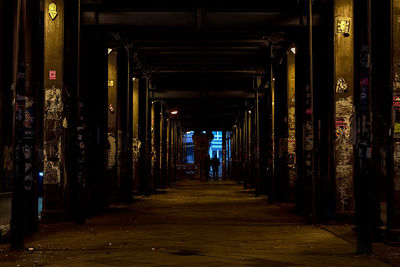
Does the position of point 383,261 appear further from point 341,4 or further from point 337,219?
point 341,4

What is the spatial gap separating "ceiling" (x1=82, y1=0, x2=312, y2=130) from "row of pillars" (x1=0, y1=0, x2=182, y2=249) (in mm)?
836

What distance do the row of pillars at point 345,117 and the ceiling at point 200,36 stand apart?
0.86 meters

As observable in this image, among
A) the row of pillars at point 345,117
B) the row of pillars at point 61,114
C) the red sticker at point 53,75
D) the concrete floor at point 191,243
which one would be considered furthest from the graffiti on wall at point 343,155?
the red sticker at point 53,75

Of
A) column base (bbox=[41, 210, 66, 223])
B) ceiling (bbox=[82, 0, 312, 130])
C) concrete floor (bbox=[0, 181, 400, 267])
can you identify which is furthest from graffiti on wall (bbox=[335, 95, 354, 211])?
column base (bbox=[41, 210, 66, 223])

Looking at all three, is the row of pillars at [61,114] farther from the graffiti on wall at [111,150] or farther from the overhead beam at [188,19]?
the overhead beam at [188,19]

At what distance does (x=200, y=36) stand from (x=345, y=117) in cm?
695

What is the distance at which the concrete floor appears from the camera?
25.9 feet

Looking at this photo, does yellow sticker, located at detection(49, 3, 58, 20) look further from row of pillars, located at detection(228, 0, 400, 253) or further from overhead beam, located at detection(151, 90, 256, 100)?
overhead beam, located at detection(151, 90, 256, 100)

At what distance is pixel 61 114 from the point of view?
12805 millimetres

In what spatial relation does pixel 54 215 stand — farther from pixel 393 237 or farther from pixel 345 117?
pixel 393 237

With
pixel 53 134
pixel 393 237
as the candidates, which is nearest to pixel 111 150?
pixel 53 134

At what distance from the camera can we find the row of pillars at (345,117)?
28.4ft

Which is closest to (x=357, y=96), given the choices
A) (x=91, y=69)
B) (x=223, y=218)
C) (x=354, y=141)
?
(x=354, y=141)

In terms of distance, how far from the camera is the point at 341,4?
12.4 meters
